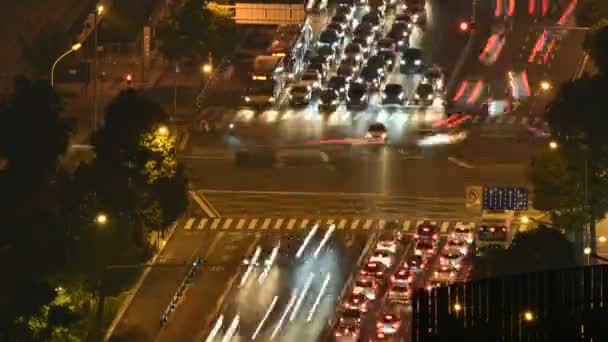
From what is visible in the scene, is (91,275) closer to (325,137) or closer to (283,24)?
(325,137)

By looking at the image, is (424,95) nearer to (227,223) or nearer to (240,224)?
(240,224)

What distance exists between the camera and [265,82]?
120625mm

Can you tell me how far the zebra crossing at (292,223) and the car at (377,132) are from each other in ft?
50.2

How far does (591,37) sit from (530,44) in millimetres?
12824

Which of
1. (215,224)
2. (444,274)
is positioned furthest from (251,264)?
(444,274)

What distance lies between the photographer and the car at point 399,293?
278 ft

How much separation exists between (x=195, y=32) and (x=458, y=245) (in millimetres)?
37491

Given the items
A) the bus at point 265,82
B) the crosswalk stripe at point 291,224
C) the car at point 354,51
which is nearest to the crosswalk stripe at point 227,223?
the crosswalk stripe at point 291,224

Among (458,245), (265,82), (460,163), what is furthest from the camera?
(265,82)

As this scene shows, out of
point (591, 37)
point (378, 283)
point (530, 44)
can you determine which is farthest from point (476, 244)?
point (530, 44)

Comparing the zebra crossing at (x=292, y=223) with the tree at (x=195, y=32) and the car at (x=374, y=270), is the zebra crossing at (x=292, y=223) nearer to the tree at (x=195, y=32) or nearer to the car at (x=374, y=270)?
the car at (x=374, y=270)

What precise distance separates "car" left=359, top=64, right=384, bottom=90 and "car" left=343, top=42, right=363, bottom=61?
11.4 ft

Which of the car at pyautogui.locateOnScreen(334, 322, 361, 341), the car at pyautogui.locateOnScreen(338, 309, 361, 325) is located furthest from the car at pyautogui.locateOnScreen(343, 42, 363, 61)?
the car at pyautogui.locateOnScreen(334, 322, 361, 341)

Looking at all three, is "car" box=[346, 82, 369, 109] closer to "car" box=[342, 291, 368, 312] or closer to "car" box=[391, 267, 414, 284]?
"car" box=[391, 267, 414, 284]
